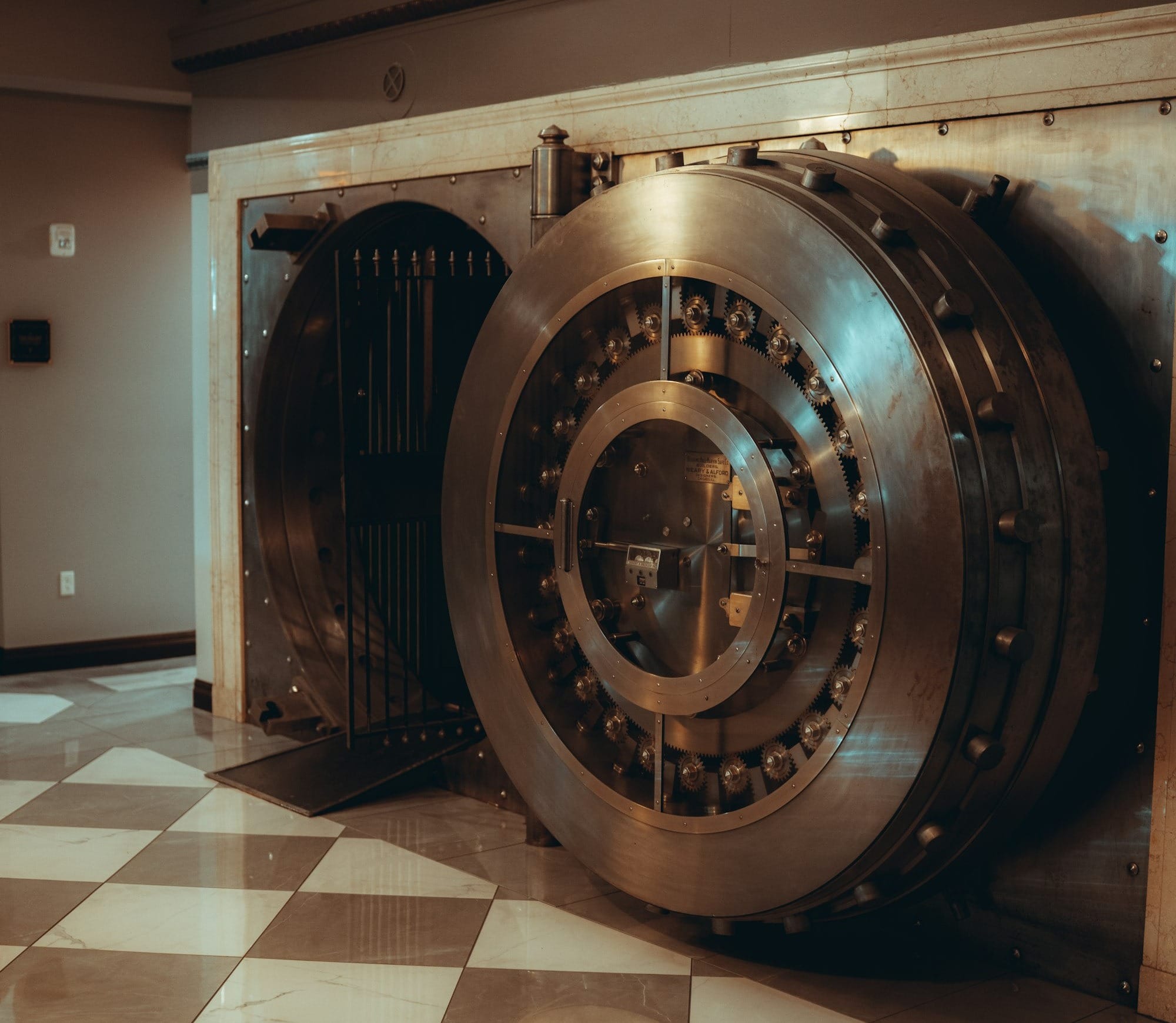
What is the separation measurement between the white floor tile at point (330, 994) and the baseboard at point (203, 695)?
77.8 inches

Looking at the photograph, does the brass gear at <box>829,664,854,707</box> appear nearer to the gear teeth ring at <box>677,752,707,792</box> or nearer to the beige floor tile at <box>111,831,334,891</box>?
the gear teeth ring at <box>677,752,707,792</box>

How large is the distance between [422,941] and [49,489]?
3026 mm

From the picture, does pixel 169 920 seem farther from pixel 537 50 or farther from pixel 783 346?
pixel 537 50

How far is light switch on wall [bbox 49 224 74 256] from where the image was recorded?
491 centimetres

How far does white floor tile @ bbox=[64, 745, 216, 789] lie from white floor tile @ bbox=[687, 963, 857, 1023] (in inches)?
67.2

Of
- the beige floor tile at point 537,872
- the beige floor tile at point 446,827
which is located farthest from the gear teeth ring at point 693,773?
the beige floor tile at point 446,827

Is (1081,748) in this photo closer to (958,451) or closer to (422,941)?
(958,451)

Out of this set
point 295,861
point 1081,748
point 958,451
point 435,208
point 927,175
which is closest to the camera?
point 958,451

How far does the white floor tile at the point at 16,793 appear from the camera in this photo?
3.37 metres

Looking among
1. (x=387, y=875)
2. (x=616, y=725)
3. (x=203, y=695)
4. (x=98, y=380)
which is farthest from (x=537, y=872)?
(x=98, y=380)

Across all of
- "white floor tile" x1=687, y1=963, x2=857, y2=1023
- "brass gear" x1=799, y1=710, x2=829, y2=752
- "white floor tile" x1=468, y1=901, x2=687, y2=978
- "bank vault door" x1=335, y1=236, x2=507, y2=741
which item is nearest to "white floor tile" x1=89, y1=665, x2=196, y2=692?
"bank vault door" x1=335, y1=236, x2=507, y2=741

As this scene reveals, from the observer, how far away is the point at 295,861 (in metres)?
3.04

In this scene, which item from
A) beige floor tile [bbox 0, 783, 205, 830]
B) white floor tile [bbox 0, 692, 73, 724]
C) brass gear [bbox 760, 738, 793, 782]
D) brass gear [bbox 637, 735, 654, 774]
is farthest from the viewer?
white floor tile [bbox 0, 692, 73, 724]

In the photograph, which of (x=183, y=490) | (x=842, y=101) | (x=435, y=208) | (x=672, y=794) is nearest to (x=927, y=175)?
(x=842, y=101)
